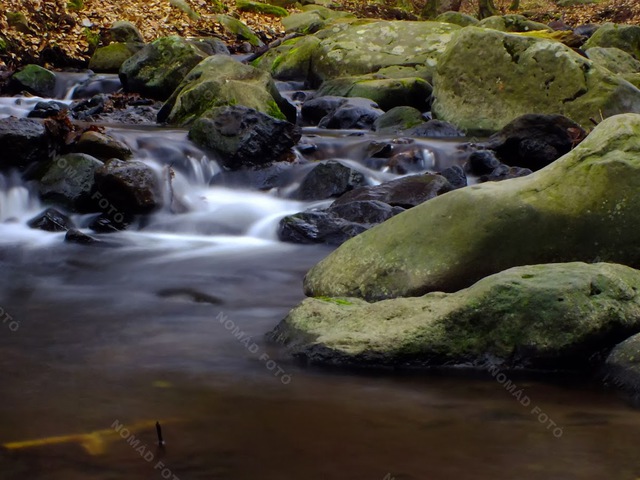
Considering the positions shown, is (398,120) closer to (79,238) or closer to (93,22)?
(79,238)

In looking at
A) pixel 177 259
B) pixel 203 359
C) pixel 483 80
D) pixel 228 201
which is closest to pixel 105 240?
pixel 177 259

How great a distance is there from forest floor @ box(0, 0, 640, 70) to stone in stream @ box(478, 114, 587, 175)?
10.2 metres

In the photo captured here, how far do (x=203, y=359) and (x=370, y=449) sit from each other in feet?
4.78

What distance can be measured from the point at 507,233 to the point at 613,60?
41.5 ft

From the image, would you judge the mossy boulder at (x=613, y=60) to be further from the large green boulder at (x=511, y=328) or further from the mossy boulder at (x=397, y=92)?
the large green boulder at (x=511, y=328)

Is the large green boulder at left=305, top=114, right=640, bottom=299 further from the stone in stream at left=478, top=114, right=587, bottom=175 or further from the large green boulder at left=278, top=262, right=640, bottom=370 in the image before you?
the stone in stream at left=478, top=114, right=587, bottom=175

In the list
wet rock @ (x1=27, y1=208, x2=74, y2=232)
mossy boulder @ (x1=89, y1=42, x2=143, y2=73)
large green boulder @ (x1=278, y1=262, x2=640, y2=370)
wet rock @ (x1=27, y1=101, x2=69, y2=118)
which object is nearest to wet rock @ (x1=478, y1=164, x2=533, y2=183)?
wet rock @ (x1=27, y1=208, x2=74, y2=232)

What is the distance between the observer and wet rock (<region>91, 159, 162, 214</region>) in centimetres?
803

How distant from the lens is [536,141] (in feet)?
32.8

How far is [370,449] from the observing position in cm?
322

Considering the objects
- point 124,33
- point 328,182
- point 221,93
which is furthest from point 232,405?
point 124,33

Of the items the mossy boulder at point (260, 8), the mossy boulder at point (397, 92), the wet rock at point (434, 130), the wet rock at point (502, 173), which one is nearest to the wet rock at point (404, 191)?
the wet rock at point (502, 173)

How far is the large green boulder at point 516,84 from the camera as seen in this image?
38.6 ft

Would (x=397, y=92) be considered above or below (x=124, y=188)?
above
